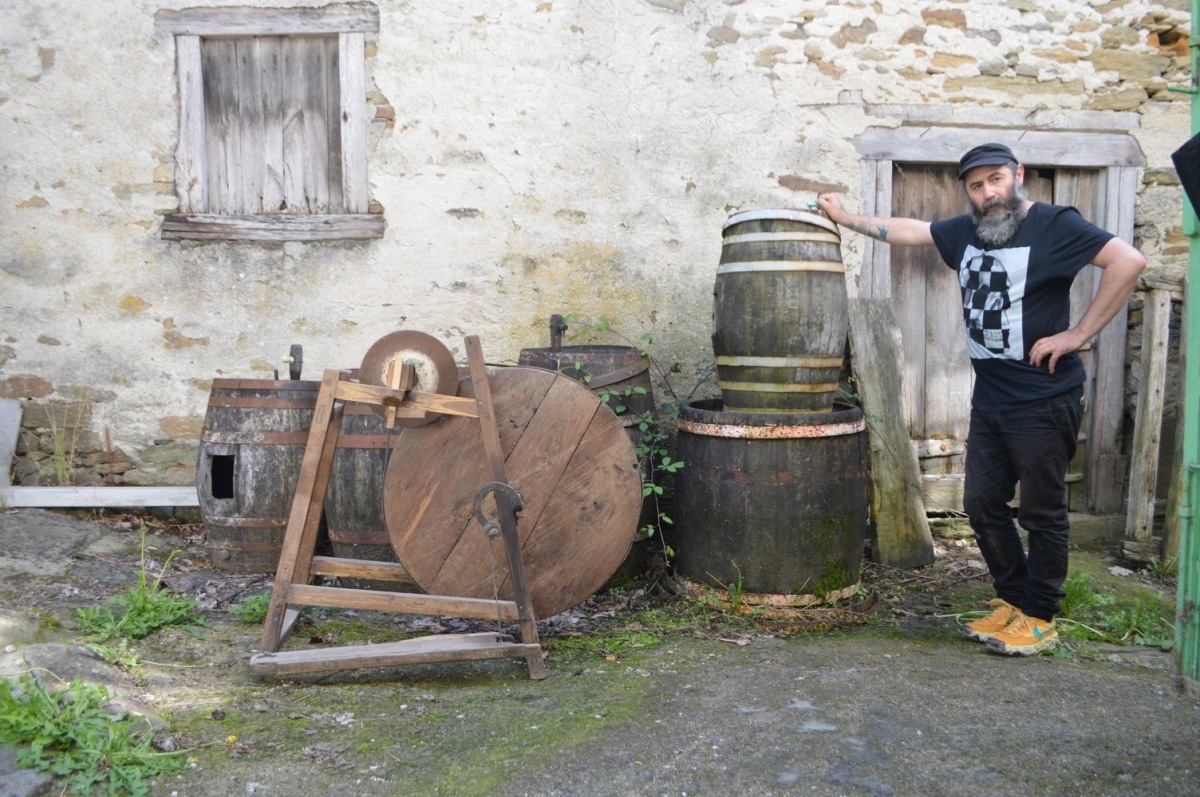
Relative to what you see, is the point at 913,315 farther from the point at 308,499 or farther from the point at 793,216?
the point at 308,499

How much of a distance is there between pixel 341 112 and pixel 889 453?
11.2 ft

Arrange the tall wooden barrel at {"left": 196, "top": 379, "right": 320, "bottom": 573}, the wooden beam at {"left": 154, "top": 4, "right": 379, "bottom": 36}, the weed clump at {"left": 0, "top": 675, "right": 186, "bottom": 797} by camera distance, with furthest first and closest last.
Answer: the wooden beam at {"left": 154, "top": 4, "right": 379, "bottom": 36} < the tall wooden barrel at {"left": 196, "top": 379, "right": 320, "bottom": 573} < the weed clump at {"left": 0, "top": 675, "right": 186, "bottom": 797}

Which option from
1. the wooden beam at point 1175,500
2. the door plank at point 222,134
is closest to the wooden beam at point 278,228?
the door plank at point 222,134

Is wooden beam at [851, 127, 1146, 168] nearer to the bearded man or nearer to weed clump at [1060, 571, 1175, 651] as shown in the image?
the bearded man

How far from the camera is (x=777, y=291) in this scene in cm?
356

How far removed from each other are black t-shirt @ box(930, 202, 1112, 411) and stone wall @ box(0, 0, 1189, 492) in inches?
65.4

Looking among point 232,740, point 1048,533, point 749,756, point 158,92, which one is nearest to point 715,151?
point 1048,533

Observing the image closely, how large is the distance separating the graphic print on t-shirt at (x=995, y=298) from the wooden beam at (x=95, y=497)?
3908 mm

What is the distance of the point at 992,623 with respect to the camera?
Answer: 3459mm

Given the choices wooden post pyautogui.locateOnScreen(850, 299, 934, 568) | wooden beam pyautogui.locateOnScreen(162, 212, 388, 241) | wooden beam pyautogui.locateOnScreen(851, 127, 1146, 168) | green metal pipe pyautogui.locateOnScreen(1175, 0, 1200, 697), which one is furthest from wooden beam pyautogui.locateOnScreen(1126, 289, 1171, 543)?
Answer: wooden beam pyautogui.locateOnScreen(162, 212, 388, 241)

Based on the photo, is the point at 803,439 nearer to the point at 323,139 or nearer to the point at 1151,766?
the point at 1151,766

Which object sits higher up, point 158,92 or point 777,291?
point 158,92

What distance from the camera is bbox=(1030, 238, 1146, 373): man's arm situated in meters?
3.07

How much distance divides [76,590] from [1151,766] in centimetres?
403
